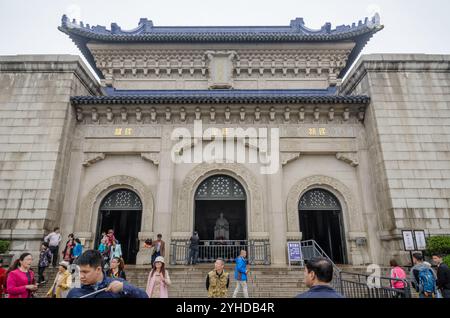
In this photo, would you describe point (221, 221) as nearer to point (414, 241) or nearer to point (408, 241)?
point (408, 241)

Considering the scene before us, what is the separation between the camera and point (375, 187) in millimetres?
11203

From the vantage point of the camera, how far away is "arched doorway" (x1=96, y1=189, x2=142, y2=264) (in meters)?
11.8

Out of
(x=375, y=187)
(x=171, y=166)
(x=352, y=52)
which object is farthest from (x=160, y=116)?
(x=352, y=52)

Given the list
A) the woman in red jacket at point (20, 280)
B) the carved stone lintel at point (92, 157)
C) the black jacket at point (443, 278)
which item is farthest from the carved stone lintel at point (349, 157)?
the woman in red jacket at point (20, 280)

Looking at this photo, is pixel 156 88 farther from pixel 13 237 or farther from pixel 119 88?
pixel 13 237

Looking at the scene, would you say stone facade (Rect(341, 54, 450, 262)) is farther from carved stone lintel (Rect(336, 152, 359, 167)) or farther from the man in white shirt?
the man in white shirt

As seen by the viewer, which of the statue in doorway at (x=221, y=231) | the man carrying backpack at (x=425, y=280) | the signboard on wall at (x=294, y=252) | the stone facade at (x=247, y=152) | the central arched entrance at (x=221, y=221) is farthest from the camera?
the central arched entrance at (x=221, y=221)

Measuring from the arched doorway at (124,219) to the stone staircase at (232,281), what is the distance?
3161 millimetres

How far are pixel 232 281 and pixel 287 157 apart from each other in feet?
18.6

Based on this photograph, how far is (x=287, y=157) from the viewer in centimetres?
1181

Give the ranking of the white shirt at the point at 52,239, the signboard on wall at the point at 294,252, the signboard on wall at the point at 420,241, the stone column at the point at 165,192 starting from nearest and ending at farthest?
the signboard on wall at the point at 420,241, the white shirt at the point at 52,239, the signboard on wall at the point at 294,252, the stone column at the point at 165,192

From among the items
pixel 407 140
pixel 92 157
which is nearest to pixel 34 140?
pixel 92 157

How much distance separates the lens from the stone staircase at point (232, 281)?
823 centimetres

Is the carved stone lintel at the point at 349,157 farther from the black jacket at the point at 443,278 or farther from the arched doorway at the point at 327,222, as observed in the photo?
the black jacket at the point at 443,278
